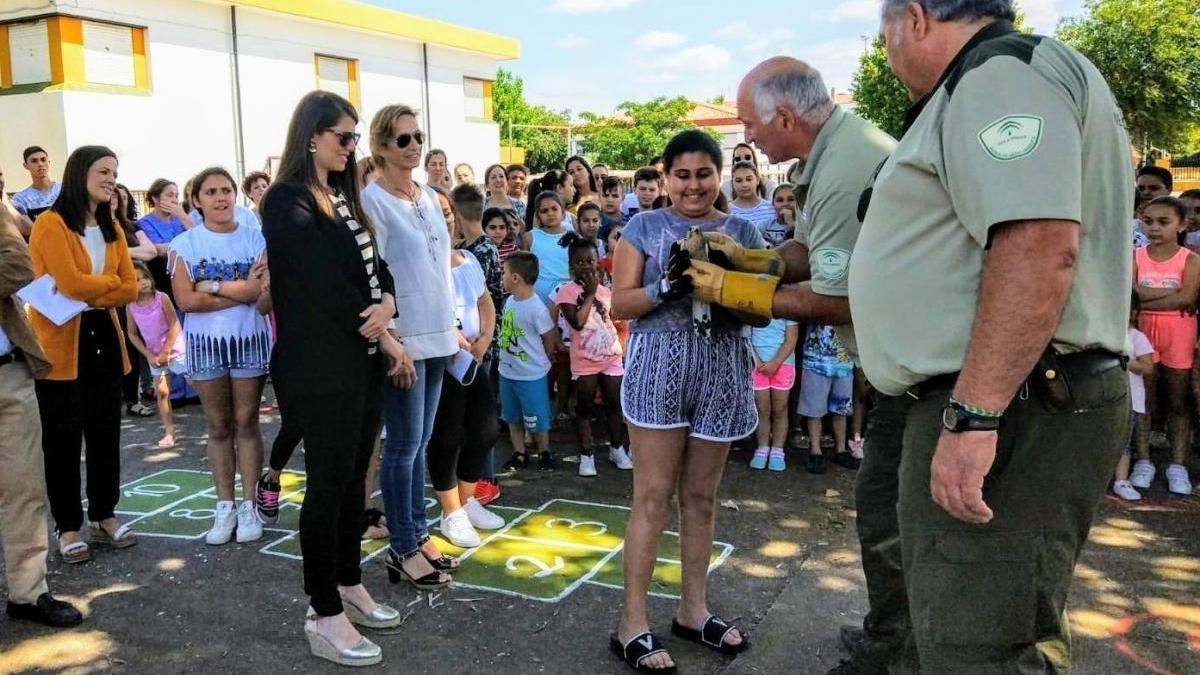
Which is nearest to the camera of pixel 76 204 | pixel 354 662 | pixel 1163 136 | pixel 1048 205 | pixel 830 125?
pixel 1048 205

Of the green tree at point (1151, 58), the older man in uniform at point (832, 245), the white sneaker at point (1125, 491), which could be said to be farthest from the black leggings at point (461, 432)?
the green tree at point (1151, 58)

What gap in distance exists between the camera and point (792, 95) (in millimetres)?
3016

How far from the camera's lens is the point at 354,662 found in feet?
11.6

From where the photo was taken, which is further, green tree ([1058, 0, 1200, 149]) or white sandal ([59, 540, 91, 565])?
green tree ([1058, 0, 1200, 149])

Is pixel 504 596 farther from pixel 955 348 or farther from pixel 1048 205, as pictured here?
pixel 1048 205

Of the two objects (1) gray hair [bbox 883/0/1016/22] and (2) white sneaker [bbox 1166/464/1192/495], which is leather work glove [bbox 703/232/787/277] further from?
(2) white sneaker [bbox 1166/464/1192/495]

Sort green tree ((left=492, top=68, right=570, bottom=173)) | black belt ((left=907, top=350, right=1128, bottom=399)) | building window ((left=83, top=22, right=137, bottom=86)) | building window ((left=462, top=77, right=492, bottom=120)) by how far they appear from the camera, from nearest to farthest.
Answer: black belt ((left=907, top=350, right=1128, bottom=399)), building window ((left=83, top=22, right=137, bottom=86)), building window ((left=462, top=77, right=492, bottom=120)), green tree ((left=492, top=68, right=570, bottom=173))

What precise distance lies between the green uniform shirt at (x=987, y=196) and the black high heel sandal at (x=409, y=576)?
106 inches

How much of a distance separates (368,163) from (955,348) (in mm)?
3596

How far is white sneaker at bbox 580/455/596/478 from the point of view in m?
6.05

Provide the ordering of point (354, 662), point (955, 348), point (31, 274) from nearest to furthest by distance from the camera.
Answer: point (955, 348) < point (354, 662) < point (31, 274)

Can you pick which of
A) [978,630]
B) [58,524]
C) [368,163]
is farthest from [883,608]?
[58,524]

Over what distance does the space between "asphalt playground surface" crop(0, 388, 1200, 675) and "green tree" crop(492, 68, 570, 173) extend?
58528 mm

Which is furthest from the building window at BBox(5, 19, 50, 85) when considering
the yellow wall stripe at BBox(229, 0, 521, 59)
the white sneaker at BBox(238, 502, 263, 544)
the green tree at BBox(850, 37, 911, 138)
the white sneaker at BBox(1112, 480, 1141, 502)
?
the green tree at BBox(850, 37, 911, 138)
